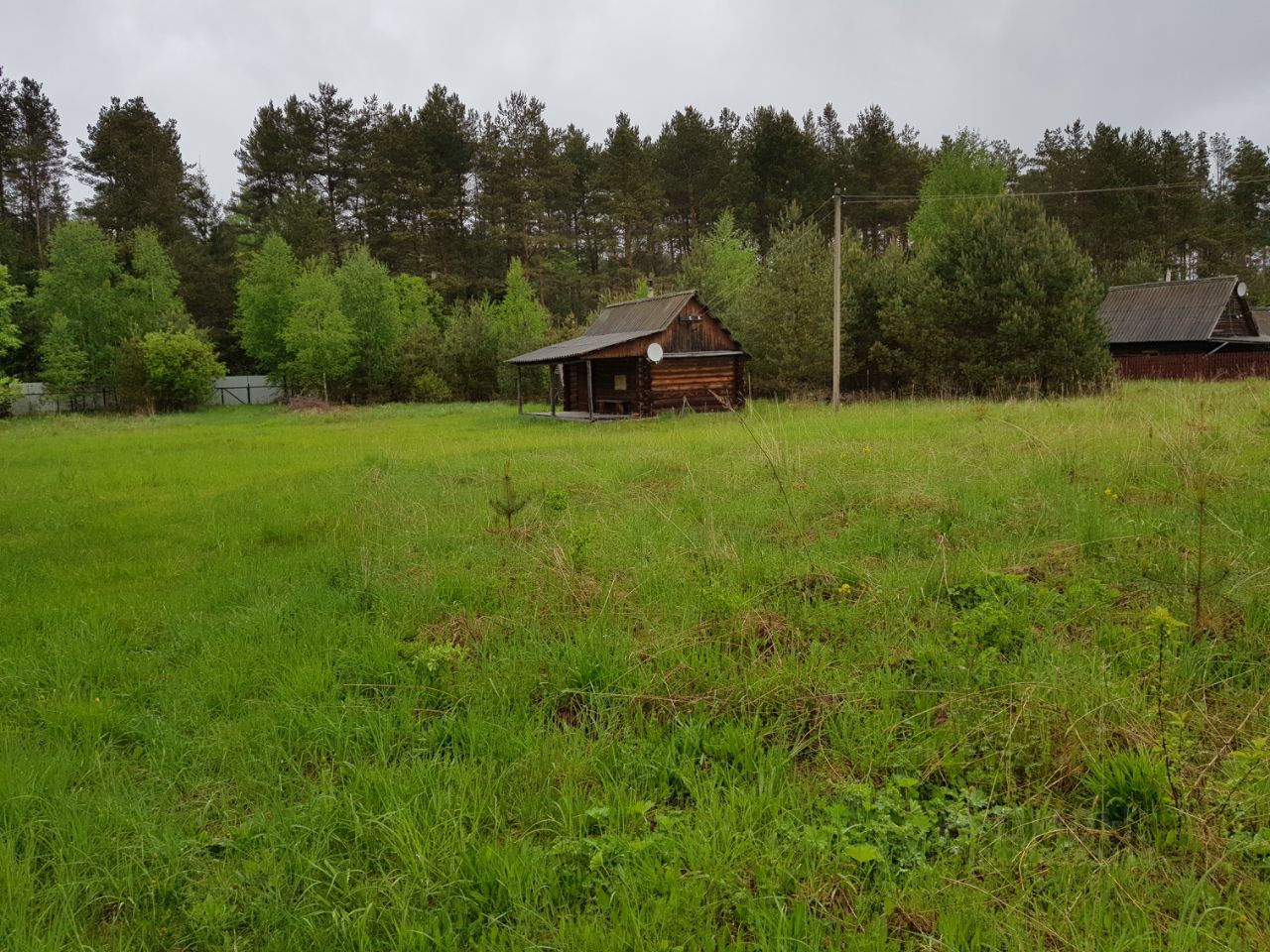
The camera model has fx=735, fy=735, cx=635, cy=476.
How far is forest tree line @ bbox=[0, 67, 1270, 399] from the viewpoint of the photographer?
121 feet

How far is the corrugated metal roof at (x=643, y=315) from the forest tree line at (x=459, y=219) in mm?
5016

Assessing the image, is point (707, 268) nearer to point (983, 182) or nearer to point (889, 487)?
point (983, 182)

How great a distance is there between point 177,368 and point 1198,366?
44112 millimetres

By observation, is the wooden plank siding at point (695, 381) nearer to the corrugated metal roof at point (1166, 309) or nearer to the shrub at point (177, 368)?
the corrugated metal roof at point (1166, 309)

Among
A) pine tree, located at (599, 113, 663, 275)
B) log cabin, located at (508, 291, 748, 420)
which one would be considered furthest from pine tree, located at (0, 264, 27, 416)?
pine tree, located at (599, 113, 663, 275)

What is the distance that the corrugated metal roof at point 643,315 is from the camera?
24.3 m

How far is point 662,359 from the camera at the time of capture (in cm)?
2430

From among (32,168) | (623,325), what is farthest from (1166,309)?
(32,168)

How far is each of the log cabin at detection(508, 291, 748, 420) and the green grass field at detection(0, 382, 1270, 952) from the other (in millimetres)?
16586

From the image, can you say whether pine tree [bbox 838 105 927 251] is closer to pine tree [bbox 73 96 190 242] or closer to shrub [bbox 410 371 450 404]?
shrub [bbox 410 371 450 404]

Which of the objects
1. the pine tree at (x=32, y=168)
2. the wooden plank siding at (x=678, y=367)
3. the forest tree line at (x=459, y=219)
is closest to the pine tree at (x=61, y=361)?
the forest tree line at (x=459, y=219)

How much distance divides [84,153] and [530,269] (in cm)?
2617

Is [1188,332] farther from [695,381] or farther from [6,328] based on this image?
[6,328]

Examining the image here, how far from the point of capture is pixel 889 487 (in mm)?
7652
